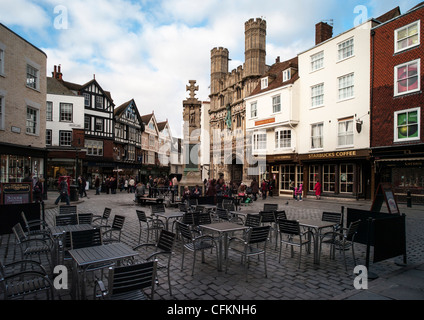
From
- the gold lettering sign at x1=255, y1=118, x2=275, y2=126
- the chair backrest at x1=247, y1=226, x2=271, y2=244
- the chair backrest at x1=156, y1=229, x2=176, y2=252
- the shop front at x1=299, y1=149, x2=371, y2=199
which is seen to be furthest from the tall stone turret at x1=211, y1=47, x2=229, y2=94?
the chair backrest at x1=156, y1=229, x2=176, y2=252

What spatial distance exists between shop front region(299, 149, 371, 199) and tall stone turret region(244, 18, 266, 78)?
1397 centimetres

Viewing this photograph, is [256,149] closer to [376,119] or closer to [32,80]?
[376,119]

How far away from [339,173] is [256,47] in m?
18.7

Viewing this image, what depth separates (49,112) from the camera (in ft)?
103

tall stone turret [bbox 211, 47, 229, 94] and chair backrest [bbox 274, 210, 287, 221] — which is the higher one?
tall stone turret [bbox 211, 47, 229, 94]

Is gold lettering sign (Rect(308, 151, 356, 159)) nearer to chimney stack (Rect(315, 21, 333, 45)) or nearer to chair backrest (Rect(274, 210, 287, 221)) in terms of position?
chimney stack (Rect(315, 21, 333, 45))

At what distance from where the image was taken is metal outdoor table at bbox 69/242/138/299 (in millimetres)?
4152

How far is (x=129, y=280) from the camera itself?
11.3 ft

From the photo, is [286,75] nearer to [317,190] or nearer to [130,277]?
[317,190]

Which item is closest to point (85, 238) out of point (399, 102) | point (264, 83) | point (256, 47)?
point (399, 102)

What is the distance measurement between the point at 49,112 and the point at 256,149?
76.2 ft

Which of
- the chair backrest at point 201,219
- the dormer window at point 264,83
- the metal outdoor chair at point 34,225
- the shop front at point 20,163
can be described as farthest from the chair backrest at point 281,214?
the dormer window at point 264,83

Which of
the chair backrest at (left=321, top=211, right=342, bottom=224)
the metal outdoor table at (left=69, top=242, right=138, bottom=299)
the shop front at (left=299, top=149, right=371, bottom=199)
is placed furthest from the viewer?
the shop front at (left=299, top=149, right=371, bottom=199)
